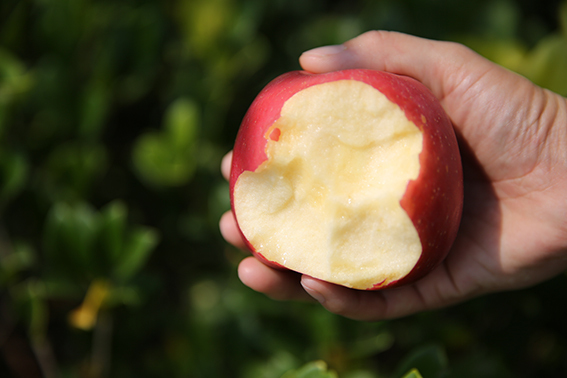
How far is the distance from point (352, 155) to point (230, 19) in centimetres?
81

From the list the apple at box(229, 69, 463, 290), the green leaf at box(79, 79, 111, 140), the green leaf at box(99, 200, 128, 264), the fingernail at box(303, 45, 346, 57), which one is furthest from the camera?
the green leaf at box(79, 79, 111, 140)

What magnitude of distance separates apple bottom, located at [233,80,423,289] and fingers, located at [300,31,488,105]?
180mm

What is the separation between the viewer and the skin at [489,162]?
3.04 feet

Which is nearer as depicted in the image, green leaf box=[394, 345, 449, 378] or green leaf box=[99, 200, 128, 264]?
green leaf box=[394, 345, 449, 378]

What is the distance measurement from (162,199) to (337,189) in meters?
0.74

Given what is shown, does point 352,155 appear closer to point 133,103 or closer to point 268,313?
point 268,313

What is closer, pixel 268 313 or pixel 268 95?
pixel 268 95

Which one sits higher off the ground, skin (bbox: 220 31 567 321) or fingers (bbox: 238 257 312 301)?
skin (bbox: 220 31 567 321)

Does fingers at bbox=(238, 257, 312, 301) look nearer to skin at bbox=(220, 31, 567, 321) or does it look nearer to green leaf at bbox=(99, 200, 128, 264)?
skin at bbox=(220, 31, 567, 321)

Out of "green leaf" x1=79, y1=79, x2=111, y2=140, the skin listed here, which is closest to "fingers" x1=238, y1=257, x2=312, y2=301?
the skin

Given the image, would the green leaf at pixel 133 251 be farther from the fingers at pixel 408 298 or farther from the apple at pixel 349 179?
the fingers at pixel 408 298

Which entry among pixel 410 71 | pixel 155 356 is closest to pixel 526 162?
pixel 410 71

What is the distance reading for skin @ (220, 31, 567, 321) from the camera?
0.93 meters

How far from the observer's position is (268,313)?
48.8 inches
